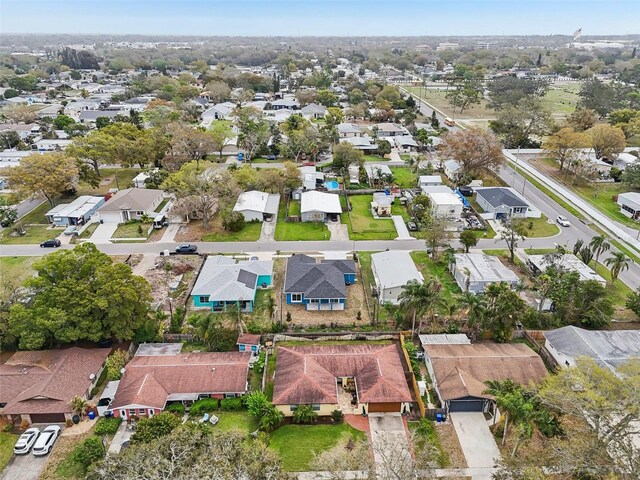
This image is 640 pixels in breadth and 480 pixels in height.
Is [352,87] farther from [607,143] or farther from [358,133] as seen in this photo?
[607,143]

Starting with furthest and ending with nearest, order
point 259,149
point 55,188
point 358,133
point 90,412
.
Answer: point 358,133 < point 259,149 < point 55,188 < point 90,412

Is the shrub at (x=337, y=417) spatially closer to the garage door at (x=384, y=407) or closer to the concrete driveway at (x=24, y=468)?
the garage door at (x=384, y=407)

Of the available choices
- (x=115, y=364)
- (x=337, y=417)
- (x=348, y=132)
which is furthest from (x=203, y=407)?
(x=348, y=132)

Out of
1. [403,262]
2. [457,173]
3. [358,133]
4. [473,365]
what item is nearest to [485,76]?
[358,133]

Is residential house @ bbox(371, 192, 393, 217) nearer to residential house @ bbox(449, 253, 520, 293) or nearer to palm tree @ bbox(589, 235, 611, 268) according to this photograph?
residential house @ bbox(449, 253, 520, 293)

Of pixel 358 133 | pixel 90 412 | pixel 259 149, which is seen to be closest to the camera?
pixel 90 412

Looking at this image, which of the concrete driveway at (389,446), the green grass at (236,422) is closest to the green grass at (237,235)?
the green grass at (236,422)
